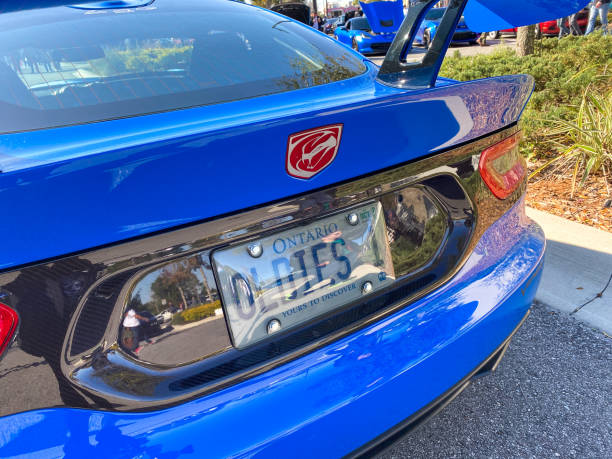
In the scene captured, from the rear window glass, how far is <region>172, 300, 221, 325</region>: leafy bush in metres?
0.57

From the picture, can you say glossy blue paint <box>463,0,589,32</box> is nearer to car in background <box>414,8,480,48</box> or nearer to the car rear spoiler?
the car rear spoiler

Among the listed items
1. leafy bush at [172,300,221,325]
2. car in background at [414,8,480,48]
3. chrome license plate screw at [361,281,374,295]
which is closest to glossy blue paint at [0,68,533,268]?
leafy bush at [172,300,221,325]

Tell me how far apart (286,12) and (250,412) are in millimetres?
2634

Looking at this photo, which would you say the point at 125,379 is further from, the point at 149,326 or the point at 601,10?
the point at 601,10

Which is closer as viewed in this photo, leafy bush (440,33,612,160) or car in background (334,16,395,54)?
leafy bush (440,33,612,160)

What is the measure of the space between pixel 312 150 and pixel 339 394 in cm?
58

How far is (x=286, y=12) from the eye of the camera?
306 centimetres

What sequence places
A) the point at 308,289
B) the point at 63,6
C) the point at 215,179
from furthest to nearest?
1. the point at 63,6
2. the point at 308,289
3. the point at 215,179

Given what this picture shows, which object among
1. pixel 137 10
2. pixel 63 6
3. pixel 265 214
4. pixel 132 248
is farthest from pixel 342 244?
pixel 63 6

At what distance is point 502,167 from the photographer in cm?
164

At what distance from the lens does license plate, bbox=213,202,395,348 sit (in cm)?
115

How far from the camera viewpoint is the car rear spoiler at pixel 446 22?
1.51 m

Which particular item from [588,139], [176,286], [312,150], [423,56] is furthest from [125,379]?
[588,139]

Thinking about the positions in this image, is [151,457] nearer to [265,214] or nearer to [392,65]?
[265,214]
